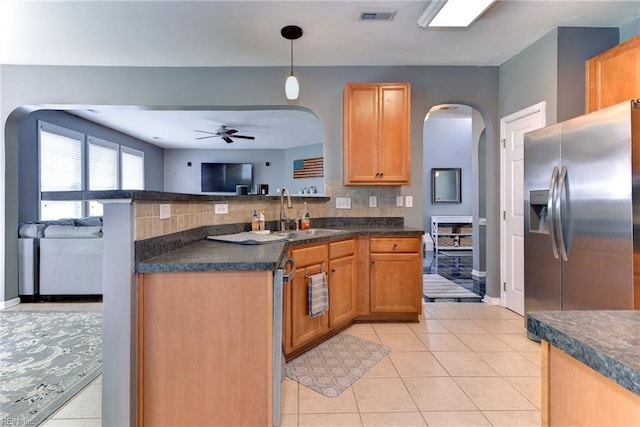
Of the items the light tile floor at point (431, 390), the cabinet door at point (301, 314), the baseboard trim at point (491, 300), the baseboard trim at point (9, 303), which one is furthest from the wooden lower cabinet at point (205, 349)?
the baseboard trim at point (9, 303)

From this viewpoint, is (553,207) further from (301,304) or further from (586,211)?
(301,304)

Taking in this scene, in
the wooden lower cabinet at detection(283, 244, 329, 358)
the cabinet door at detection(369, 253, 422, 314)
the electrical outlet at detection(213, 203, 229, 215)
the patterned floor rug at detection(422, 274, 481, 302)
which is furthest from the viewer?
the patterned floor rug at detection(422, 274, 481, 302)

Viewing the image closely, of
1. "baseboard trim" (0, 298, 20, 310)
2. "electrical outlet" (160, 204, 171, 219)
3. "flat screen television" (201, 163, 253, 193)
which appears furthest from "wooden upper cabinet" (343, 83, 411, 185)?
"flat screen television" (201, 163, 253, 193)

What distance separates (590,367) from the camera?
23.4 inches

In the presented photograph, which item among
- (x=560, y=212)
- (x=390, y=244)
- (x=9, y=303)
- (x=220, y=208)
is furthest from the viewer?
(x=9, y=303)

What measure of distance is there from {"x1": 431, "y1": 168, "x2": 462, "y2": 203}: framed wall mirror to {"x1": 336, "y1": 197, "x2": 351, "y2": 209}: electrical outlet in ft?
16.5

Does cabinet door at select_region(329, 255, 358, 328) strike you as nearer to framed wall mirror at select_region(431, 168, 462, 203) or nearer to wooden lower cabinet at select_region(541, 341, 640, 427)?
wooden lower cabinet at select_region(541, 341, 640, 427)

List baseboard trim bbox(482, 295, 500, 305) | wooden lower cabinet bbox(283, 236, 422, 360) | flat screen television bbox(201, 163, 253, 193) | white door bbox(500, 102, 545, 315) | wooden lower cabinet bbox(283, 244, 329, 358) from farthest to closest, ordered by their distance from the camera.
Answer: flat screen television bbox(201, 163, 253, 193) < baseboard trim bbox(482, 295, 500, 305) < white door bbox(500, 102, 545, 315) < wooden lower cabinet bbox(283, 236, 422, 360) < wooden lower cabinet bbox(283, 244, 329, 358)

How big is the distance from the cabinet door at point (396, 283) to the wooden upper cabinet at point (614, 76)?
1938 mm

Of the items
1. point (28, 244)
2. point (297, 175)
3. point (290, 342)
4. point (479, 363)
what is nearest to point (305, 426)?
point (290, 342)

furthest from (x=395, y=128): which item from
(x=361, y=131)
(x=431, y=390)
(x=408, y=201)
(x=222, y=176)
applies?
(x=222, y=176)

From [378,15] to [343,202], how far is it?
1780mm

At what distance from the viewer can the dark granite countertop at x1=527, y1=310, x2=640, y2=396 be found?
1.72 ft

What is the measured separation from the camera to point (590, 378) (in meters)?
0.60
